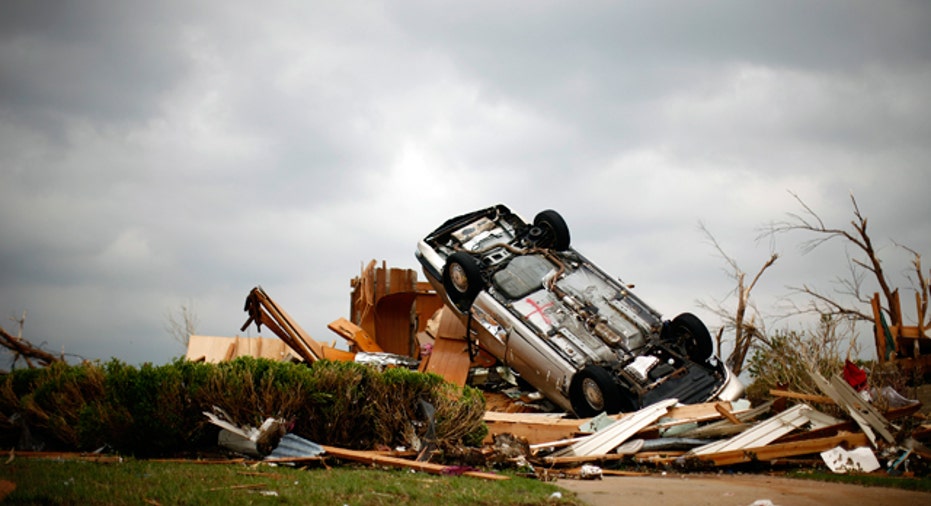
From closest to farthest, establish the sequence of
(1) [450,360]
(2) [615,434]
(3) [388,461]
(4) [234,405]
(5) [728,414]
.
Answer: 1. (3) [388,461]
2. (4) [234,405]
3. (2) [615,434]
4. (5) [728,414]
5. (1) [450,360]

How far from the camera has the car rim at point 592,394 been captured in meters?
11.9

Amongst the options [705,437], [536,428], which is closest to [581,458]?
[536,428]

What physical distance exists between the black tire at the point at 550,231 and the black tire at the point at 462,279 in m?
1.67

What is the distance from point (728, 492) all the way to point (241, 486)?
4361 mm

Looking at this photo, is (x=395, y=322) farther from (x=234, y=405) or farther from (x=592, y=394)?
(x=234, y=405)

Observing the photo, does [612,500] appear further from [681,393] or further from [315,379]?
[681,393]

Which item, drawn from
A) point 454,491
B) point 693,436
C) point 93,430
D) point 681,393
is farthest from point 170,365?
point 681,393

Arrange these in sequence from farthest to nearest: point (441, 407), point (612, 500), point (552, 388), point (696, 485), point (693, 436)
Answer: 1. point (552, 388)
2. point (693, 436)
3. point (441, 407)
4. point (696, 485)
5. point (612, 500)

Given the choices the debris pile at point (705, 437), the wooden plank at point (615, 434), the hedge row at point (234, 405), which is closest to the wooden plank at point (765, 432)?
the debris pile at point (705, 437)

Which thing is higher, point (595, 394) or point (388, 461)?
point (595, 394)

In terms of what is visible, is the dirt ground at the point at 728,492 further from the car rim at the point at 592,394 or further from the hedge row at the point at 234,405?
the car rim at the point at 592,394

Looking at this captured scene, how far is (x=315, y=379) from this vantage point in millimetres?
8961

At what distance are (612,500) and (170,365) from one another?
202 inches

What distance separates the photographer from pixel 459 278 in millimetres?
13891
